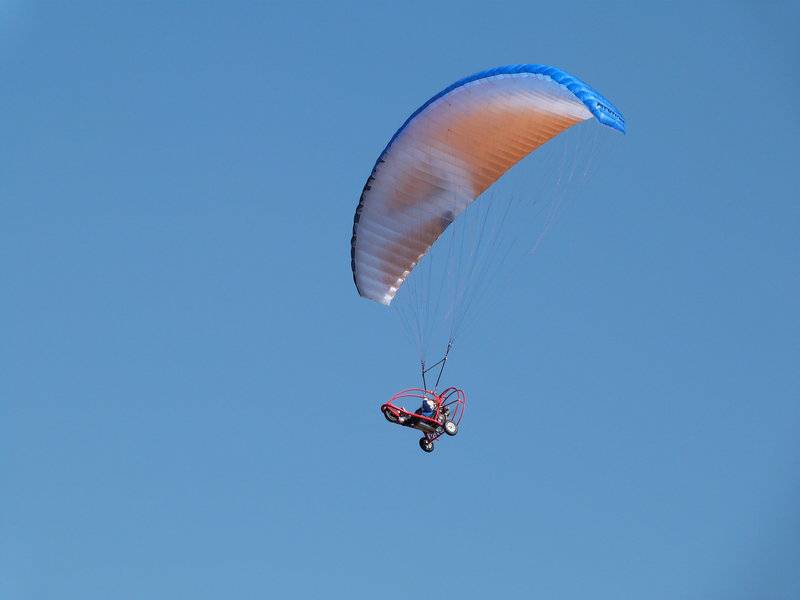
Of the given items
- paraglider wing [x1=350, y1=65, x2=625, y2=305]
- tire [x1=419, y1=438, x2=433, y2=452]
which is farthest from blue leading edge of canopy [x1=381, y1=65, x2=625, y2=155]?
tire [x1=419, y1=438, x2=433, y2=452]

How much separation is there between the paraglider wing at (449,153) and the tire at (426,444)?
3634 millimetres

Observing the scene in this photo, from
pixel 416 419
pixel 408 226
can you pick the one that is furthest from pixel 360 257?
pixel 416 419

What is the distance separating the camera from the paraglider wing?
1695 inches

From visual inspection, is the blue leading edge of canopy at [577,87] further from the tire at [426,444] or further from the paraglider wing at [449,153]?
the tire at [426,444]

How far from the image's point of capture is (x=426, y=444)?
44562mm

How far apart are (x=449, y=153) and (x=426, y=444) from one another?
5.99 m

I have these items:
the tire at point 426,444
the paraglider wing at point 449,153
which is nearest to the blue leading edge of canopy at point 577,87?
the paraglider wing at point 449,153

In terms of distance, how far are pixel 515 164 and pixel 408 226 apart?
2.61 meters

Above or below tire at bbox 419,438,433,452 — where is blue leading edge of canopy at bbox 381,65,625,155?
above

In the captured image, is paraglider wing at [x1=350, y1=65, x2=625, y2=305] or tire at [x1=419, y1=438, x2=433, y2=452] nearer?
paraglider wing at [x1=350, y1=65, x2=625, y2=305]

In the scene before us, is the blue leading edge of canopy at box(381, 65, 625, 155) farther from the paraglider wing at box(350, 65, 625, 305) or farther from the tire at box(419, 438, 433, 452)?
the tire at box(419, 438, 433, 452)

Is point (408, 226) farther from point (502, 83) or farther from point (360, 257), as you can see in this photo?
point (502, 83)

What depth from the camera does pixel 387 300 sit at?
46969 millimetres

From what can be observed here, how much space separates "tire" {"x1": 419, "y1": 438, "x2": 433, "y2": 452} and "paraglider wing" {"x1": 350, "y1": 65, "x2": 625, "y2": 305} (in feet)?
11.9
